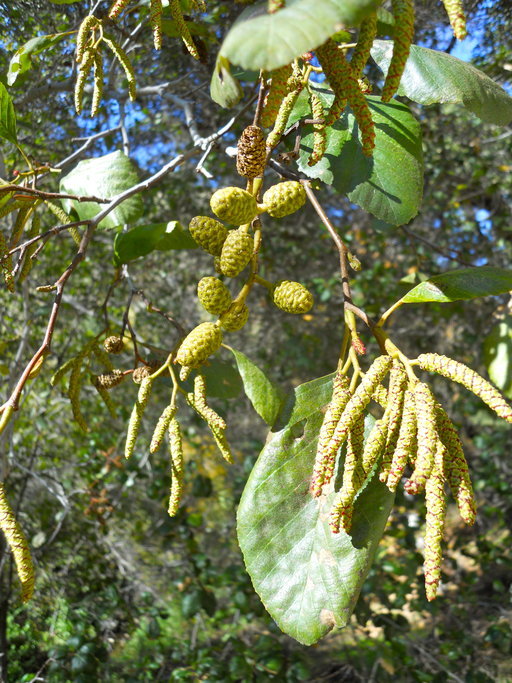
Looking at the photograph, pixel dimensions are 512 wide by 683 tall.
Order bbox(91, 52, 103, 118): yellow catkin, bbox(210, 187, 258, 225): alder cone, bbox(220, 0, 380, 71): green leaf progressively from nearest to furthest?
bbox(220, 0, 380, 71): green leaf < bbox(210, 187, 258, 225): alder cone < bbox(91, 52, 103, 118): yellow catkin

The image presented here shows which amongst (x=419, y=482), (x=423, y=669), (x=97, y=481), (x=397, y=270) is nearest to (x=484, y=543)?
(x=423, y=669)

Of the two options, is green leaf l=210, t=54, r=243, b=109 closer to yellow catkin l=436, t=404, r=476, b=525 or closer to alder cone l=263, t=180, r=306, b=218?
alder cone l=263, t=180, r=306, b=218

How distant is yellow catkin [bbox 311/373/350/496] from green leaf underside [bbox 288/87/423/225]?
14.0 inches

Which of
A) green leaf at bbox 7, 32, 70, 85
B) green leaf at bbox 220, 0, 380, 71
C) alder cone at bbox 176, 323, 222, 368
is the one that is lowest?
alder cone at bbox 176, 323, 222, 368

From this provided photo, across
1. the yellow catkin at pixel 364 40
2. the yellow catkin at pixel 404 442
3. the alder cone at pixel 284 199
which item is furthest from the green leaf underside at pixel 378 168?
the yellow catkin at pixel 404 442

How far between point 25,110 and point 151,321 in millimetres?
1375

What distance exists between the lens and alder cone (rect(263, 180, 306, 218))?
871 mm

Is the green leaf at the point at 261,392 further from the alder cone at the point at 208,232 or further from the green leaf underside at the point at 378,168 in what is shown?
the green leaf underside at the point at 378,168

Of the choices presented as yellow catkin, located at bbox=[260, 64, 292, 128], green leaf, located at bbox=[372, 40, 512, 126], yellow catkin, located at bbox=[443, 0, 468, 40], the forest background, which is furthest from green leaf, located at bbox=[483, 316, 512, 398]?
yellow catkin, located at bbox=[443, 0, 468, 40]

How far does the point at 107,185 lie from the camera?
1.19 m

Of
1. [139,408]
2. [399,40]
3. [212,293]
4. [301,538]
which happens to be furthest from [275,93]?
[301,538]

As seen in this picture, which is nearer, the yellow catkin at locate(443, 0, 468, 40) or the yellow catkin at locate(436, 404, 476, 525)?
the yellow catkin at locate(443, 0, 468, 40)

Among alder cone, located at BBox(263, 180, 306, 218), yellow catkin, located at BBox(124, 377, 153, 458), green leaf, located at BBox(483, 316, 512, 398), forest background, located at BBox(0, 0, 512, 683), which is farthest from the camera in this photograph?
forest background, located at BBox(0, 0, 512, 683)

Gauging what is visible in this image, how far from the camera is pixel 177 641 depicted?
2902 millimetres
